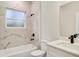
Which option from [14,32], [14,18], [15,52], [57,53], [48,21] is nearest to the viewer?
[57,53]

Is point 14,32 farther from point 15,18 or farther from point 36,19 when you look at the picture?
point 36,19

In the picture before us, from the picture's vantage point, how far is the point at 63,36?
253cm

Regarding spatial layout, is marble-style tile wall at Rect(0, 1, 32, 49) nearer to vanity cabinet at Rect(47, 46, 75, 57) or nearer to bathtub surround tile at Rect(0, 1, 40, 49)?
bathtub surround tile at Rect(0, 1, 40, 49)

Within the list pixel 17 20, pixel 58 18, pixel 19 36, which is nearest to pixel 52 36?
pixel 58 18

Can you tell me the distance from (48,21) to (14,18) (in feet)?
3.96

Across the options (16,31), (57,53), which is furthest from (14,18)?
(57,53)

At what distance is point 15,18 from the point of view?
3.17 m

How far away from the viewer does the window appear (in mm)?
2970

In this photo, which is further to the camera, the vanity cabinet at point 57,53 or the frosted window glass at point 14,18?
the frosted window glass at point 14,18

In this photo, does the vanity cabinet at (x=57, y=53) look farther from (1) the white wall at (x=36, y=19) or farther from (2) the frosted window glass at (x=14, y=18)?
(2) the frosted window glass at (x=14, y=18)

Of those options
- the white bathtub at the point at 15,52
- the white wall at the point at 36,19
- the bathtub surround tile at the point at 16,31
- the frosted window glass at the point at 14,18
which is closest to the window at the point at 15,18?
the frosted window glass at the point at 14,18

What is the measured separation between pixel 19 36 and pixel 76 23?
1940 millimetres

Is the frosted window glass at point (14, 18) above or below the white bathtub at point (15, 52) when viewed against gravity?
above

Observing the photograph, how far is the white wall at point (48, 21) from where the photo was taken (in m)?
2.78
